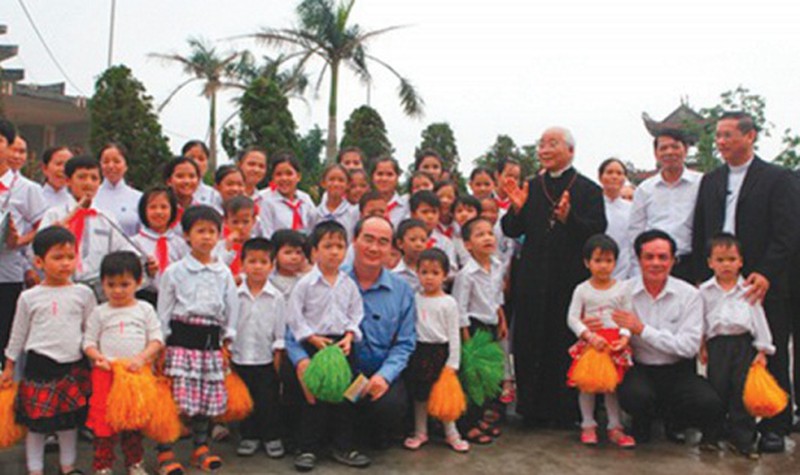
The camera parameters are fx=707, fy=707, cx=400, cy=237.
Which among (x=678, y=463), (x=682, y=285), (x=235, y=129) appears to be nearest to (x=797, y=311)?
(x=682, y=285)

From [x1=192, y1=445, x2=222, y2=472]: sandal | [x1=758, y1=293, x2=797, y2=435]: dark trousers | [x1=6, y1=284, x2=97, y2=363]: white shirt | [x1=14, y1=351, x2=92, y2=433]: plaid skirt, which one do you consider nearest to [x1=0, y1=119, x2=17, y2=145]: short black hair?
[x1=6, y1=284, x2=97, y2=363]: white shirt

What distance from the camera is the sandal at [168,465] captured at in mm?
3867

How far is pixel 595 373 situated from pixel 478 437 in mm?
886

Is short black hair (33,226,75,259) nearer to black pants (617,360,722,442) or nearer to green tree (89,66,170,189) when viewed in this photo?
black pants (617,360,722,442)

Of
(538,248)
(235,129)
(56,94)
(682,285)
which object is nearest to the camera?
(682,285)

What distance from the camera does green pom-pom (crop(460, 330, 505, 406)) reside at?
4680 millimetres

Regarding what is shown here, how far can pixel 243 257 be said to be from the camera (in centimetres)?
454

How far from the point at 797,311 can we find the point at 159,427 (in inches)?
186

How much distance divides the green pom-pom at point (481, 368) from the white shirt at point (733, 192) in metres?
1.83

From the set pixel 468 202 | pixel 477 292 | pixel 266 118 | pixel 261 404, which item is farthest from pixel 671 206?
pixel 266 118

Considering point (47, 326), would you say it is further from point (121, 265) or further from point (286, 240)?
point (286, 240)

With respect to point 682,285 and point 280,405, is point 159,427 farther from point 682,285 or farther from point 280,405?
point 682,285

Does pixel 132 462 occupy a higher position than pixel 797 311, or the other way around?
pixel 797 311

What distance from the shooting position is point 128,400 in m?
3.67
